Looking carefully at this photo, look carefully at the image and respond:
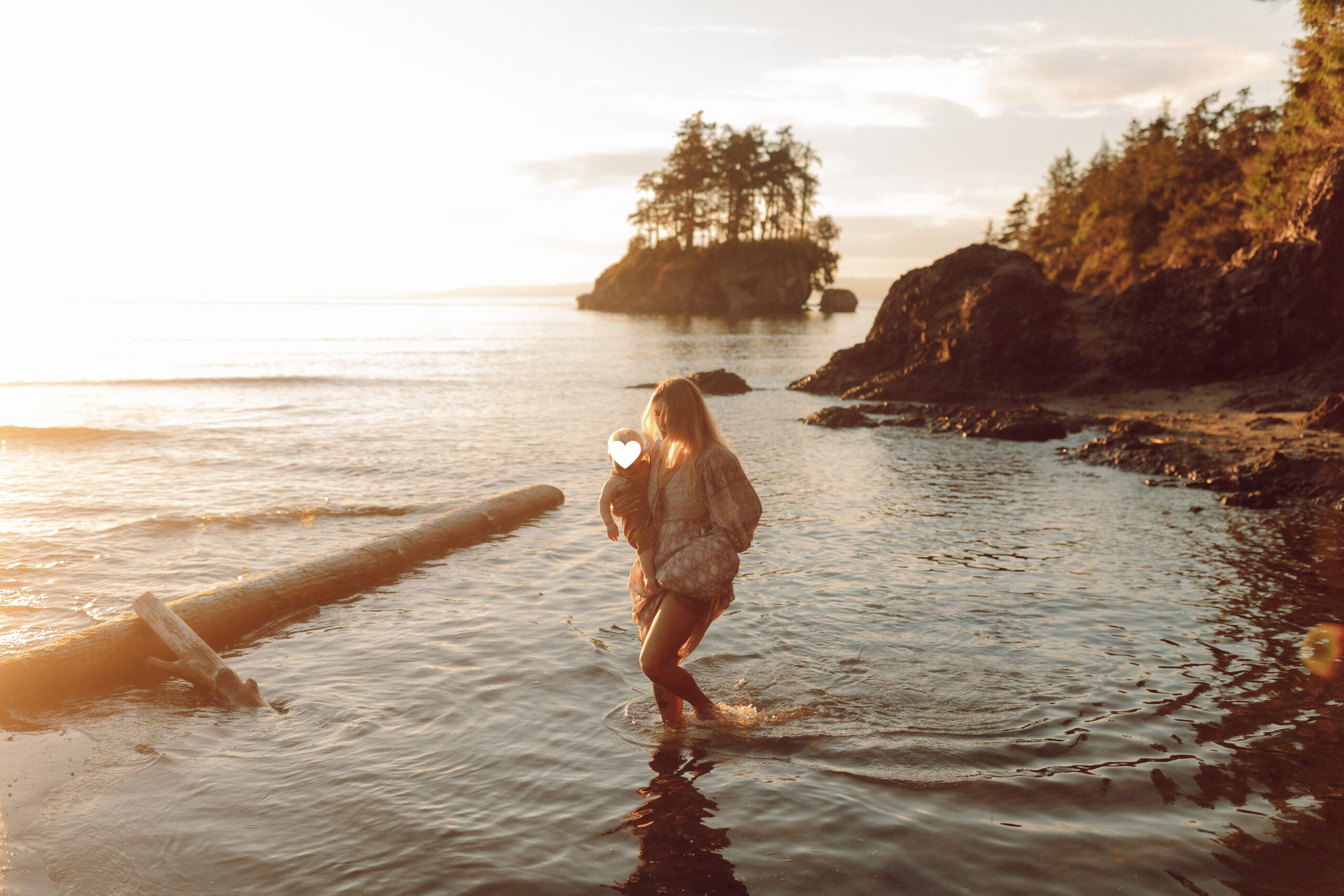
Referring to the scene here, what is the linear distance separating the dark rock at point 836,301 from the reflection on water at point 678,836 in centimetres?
12094

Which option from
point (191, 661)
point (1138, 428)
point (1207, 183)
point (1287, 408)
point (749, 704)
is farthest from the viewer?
point (1207, 183)

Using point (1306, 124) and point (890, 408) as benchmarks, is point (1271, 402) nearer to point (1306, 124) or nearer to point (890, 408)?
point (890, 408)

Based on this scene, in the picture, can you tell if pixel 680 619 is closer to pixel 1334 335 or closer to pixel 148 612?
pixel 148 612

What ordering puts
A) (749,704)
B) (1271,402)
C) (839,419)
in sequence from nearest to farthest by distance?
(749,704), (1271,402), (839,419)

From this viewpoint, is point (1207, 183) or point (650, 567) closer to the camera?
point (650, 567)

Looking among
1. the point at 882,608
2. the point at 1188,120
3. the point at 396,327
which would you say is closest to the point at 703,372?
the point at 882,608

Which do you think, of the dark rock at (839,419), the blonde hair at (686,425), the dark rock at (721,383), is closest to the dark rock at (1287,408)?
the dark rock at (839,419)

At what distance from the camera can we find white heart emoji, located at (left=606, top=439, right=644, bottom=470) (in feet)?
17.3

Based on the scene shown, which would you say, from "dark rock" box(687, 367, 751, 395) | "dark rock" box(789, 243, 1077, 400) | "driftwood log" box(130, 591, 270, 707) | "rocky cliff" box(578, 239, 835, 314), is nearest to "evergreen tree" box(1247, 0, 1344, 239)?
"dark rock" box(789, 243, 1077, 400)

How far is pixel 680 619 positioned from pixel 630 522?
70 cm

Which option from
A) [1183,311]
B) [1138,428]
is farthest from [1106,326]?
[1138,428]

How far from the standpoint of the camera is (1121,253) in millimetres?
55750

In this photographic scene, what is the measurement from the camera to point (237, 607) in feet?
26.4

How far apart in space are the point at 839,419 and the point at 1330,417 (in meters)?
10.9
